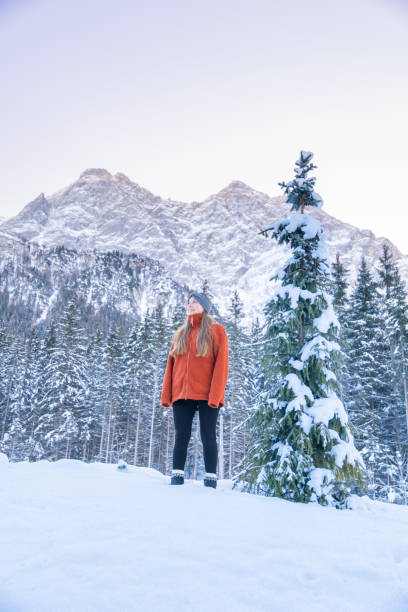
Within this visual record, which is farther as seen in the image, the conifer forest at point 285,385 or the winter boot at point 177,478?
the conifer forest at point 285,385

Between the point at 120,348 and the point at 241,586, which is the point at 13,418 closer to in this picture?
the point at 120,348

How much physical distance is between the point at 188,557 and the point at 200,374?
9.00 feet

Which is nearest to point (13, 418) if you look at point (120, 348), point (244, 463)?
point (120, 348)

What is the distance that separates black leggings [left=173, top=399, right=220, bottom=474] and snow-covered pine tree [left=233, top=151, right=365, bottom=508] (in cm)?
72

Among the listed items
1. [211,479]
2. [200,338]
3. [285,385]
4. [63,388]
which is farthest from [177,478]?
[63,388]

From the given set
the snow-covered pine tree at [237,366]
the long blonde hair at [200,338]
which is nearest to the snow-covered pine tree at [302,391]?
the long blonde hair at [200,338]

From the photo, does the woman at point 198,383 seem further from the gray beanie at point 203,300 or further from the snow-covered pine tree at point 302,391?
the snow-covered pine tree at point 302,391

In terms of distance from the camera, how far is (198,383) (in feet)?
14.9

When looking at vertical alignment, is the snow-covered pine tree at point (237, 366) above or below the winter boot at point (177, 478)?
above

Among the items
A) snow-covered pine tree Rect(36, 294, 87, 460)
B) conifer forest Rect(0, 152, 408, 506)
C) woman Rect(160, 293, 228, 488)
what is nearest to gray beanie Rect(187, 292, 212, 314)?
woman Rect(160, 293, 228, 488)

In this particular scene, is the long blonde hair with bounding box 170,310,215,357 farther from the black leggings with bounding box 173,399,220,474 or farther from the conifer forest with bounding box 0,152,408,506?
the conifer forest with bounding box 0,152,408,506

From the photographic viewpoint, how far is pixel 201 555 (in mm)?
1896

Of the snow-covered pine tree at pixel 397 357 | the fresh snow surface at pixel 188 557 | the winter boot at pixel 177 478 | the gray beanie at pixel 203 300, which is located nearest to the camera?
the fresh snow surface at pixel 188 557

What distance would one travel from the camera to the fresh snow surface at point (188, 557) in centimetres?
143
